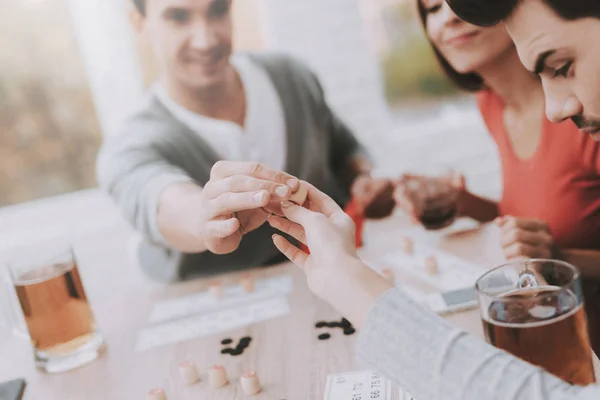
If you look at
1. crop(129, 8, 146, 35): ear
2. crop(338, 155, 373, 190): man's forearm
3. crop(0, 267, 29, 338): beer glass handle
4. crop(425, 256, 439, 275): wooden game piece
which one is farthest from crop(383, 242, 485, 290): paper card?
crop(129, 8, 146, 35): ear

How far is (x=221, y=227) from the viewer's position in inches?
40.5

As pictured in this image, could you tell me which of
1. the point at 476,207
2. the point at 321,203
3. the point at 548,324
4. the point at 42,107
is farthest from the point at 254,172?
the point at 42,107

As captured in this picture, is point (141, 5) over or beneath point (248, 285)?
over

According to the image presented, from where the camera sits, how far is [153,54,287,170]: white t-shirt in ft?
5.63

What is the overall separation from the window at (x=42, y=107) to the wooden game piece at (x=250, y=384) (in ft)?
3.40

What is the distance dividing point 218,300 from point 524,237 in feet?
2.04

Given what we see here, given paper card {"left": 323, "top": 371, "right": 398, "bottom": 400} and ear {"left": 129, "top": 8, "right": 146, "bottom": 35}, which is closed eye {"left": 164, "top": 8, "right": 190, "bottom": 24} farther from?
paper card {"left": 323, "top": 371, "right": 398, "bottom": 400}

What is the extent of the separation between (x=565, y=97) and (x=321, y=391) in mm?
534

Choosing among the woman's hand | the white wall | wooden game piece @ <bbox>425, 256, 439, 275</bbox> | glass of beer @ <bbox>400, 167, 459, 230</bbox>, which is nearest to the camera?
the woman's hand

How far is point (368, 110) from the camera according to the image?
74.0 inches

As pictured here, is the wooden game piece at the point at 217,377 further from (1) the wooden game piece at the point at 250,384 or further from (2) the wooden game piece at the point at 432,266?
(2) the wooden game piece at the point at 432,266

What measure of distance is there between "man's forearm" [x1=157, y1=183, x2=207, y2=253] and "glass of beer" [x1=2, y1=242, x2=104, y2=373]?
9.5 inches

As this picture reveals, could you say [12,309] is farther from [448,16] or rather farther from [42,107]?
[448,16]

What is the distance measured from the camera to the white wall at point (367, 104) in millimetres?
1807
